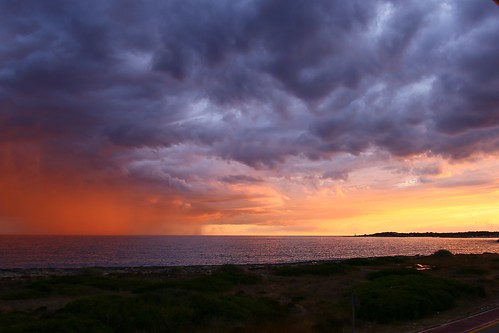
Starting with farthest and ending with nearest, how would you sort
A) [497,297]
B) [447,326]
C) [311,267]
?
[311,267] → [497,297] → [447,326]

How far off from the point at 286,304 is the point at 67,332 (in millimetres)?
14777

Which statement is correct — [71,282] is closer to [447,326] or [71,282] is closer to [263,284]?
[263,284]

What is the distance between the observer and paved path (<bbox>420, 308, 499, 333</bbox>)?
17.9 m

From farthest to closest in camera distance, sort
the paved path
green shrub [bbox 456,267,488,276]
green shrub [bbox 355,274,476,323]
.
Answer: green shrub [bbox 456,267,488,276] < green shrub [bbox 355,274,476,323] < the paved path

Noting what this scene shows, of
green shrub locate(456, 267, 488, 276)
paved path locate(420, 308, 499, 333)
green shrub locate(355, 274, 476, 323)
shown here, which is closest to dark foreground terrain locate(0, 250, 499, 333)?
green shrub locate(355, 274, 476, 323)

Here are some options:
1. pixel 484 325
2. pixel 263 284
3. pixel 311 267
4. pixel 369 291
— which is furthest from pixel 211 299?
pixel 311 267

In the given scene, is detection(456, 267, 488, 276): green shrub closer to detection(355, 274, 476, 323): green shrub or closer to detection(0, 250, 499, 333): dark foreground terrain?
detection(0, 250, 499, 333): dark foreground terrain

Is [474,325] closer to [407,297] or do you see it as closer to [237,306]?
[407,297]

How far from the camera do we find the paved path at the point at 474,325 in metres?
17.9

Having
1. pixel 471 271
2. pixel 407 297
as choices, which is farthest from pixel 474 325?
pixel 471 271

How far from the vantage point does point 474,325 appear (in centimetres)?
1917

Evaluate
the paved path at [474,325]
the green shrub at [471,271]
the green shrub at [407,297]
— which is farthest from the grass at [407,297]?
the green shrub at [471,271]

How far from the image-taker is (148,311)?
2152cm

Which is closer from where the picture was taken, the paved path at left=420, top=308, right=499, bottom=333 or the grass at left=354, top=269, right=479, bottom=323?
the paved path at left=420, top=308, right=499, bottom=333
